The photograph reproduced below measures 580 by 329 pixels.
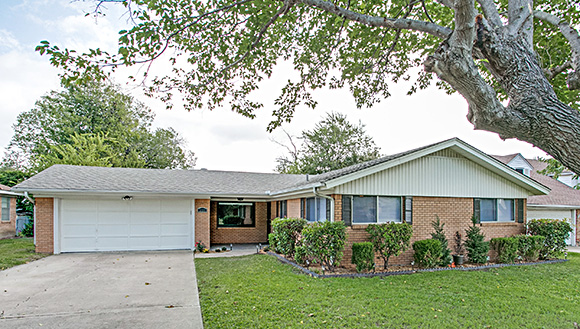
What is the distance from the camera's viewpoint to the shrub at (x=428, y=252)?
9.18m

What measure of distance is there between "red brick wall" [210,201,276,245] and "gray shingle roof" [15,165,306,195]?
122 cm

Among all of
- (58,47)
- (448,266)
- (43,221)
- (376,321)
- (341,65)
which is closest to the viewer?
(58,47)

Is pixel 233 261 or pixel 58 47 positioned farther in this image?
pixel 233 261

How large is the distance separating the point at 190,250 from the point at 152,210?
2.19 metres

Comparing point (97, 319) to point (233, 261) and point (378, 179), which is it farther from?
point (378, 179)

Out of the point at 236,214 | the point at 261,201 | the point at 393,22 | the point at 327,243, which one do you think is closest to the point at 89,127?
the point at 236,214

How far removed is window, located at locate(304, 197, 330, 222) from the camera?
10.3 m

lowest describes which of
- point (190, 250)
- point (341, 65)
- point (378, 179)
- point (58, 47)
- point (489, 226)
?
point (190, 250)

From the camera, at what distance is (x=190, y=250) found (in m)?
13.0

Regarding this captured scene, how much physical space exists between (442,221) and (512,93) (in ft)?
26.4

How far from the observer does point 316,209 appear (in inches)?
431

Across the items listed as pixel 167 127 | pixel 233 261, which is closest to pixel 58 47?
pixel 233 261

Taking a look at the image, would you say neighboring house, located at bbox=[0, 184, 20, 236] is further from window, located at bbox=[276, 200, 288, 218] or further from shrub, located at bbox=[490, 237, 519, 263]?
shrub, located at bbox=[490, 237, 519, 263]

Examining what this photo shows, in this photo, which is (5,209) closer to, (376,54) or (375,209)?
(375,209)
